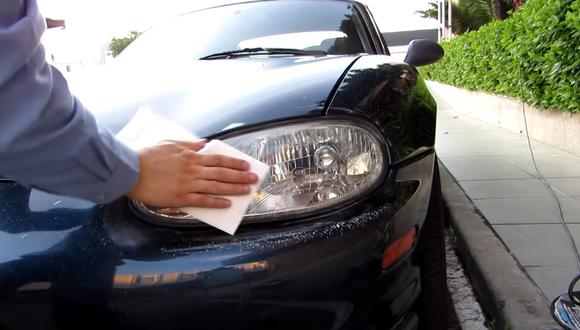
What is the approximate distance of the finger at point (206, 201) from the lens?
1146 mm

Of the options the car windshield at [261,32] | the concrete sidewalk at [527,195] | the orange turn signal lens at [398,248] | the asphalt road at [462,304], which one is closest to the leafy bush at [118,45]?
the car windshield at [261,32]

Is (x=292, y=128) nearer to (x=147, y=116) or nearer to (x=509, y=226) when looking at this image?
(x=147, y=116)

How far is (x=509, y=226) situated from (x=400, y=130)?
195 cm

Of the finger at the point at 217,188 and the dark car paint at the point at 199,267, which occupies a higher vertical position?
the finger at the point at 217,188

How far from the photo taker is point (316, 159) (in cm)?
144

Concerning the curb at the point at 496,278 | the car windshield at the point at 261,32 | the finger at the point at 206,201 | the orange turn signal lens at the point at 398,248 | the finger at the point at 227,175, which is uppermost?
the finger at the point at 227,175

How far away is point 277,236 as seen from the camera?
1291 mm

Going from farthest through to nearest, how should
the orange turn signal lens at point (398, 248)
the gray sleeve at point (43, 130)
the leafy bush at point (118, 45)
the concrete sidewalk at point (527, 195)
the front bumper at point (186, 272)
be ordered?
the leafy bush at point (118, 45) → the concrete sidewalk at point (527, 195) → the orange turn signal lens at point (398, 248) → the front bumper at point (186, 272) → the gray sleeve at point (43, 130)

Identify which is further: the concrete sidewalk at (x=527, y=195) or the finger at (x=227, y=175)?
the concrete sidewalk at (x=527, y=195)

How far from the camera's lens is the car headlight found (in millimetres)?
1401

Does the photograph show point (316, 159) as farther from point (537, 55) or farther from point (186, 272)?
point (537, 55)

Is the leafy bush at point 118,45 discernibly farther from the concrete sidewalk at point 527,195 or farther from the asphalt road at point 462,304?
the asphalt road at point 462,304

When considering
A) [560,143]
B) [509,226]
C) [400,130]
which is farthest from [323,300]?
[560,143]

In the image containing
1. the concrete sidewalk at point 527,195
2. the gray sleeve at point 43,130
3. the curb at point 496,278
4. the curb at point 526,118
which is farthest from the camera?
the curb at point 526,118
